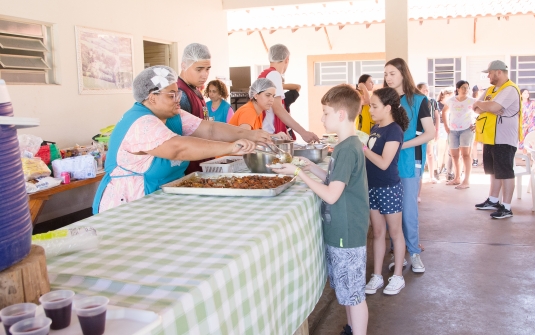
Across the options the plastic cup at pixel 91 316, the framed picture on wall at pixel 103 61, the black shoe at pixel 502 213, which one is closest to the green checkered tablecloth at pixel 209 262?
the plastic cup at pixel 91 316

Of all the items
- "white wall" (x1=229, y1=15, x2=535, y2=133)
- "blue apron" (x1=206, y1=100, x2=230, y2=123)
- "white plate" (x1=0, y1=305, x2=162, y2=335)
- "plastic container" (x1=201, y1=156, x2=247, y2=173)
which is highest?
"white wall" (x1=229, y1=15, x2=535, y2=133)

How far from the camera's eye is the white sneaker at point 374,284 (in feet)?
11.0

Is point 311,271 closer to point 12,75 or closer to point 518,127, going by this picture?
point 12,75

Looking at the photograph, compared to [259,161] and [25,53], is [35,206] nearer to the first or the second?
[25,53]

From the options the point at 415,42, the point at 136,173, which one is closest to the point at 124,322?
the point at 136,173

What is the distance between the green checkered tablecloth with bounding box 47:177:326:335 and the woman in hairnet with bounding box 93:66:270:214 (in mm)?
190

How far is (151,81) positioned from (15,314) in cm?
163

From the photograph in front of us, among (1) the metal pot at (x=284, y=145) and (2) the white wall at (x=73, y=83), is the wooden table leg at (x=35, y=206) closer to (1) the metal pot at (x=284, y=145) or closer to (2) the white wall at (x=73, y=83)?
(2) the white wall at (x=73, y=83)

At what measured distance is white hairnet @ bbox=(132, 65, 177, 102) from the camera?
2412 mm

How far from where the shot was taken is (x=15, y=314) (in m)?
0.94

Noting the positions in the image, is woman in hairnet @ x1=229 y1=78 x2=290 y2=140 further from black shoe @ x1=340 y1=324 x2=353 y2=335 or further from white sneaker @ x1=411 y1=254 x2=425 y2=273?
black shoe @ x1=340 y1=324 x2=353 y2=335

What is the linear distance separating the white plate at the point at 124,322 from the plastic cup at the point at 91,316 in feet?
0.10

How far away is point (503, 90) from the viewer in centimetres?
530

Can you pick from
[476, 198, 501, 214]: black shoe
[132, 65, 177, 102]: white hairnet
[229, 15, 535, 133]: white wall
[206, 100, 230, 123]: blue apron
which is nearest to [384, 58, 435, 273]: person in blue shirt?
[132, 65, 177, 102]: white hairnet
